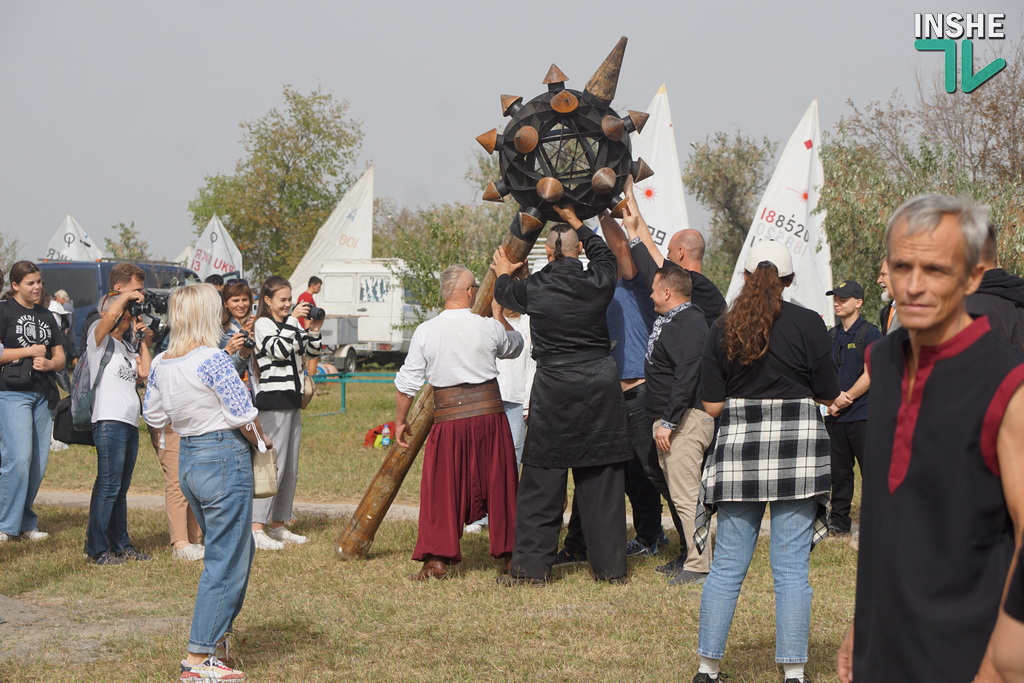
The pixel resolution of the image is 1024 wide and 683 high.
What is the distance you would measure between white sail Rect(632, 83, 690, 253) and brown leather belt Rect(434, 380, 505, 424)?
13069 mm

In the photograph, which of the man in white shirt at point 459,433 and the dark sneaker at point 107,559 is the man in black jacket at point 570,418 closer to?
the man in white shirt at point 459,433

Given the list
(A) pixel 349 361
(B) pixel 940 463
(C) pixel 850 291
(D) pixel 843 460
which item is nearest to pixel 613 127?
(C) pixel 850 291

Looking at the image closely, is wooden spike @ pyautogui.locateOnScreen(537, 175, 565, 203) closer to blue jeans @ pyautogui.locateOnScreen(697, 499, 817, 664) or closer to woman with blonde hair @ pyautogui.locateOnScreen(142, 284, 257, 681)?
woman with blonde hair @ pyautogui.locateOnScreen(142, 284, 257, 681)

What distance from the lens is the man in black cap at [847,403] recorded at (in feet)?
27.3

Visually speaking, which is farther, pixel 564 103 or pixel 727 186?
pixel 727 186

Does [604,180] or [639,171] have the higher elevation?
[639,171]

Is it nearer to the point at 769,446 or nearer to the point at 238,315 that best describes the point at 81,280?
the point at 238,315

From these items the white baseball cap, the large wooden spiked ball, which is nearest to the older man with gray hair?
the white baseball cap

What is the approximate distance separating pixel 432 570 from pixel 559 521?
92cm

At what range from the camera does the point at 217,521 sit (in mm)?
4910

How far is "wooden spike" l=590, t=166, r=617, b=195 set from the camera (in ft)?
20.5

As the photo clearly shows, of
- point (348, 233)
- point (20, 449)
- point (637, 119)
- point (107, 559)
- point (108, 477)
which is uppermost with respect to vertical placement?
point (348, 233)

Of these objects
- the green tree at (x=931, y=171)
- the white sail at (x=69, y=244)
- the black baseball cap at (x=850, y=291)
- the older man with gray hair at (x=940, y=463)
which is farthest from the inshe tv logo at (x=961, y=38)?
the white sail at (x=69, y=244)

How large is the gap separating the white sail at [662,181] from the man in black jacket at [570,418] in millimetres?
13238
